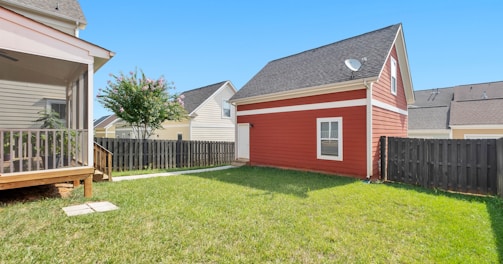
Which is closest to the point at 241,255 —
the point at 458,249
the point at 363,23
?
the point at 458,249

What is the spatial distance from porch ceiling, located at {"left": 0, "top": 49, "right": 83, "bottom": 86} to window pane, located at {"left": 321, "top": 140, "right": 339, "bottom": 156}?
25.5 feet

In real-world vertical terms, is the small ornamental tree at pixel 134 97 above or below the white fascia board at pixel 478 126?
above

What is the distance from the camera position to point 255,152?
11852 mm

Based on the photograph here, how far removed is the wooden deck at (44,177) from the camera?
14.8ft

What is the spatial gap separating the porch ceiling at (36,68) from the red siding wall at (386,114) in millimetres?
8691

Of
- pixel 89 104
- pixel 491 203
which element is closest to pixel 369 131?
pixel 491 203

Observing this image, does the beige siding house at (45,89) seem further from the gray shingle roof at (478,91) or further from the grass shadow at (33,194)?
the gray shingle roof at (478,91)

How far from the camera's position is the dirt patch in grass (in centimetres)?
518

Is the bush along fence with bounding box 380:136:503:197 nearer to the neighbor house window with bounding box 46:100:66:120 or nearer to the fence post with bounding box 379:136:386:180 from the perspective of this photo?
the fence post with bounding box 379:136:386:180

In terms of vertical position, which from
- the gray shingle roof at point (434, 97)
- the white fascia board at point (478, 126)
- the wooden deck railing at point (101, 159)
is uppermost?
the gray shingle roof at point (434, 97)

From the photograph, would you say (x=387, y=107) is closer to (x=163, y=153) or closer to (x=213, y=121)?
(x=163, y=153)

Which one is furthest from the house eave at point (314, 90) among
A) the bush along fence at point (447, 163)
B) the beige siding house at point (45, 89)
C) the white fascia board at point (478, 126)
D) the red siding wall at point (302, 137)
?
the white fascia board at point (478, 126)

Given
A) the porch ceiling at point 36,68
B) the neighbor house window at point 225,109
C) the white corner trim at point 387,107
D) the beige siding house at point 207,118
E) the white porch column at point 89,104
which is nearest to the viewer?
the white porch column at point 89,104

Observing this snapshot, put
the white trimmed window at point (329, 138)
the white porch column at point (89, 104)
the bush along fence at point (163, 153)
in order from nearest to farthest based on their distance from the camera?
the white porch column at point (89, 104) < the white trimmed window at point (329, 138) < the bush along fence at point (163, 153)
